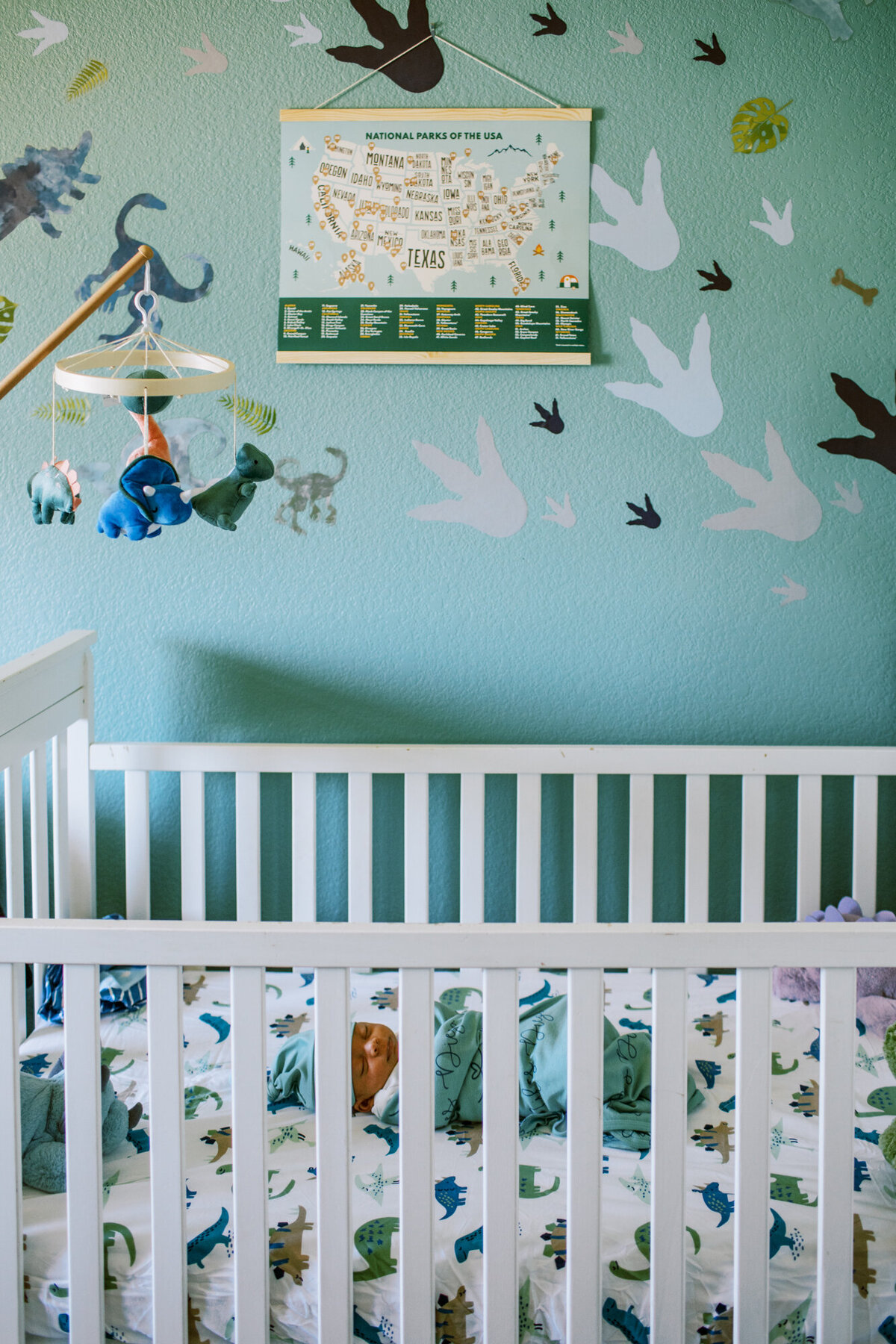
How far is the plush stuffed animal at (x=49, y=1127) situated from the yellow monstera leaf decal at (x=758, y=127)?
1.81 meters

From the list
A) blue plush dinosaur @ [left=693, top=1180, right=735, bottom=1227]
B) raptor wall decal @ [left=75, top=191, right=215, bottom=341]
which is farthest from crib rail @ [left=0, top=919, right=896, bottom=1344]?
raptor wall decal @ [left=75, top=191, right=215, bottom=341]

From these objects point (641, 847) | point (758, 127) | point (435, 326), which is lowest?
point (641, 847)

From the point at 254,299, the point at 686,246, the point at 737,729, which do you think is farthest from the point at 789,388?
the point at 254,299

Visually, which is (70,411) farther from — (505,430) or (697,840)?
(697,840)

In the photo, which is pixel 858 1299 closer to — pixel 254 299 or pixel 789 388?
pixel 789 388

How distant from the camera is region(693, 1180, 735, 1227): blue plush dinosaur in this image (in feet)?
3.84

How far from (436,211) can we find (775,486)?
0.80 meters

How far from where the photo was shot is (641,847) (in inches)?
71.5

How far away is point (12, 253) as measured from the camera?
1.91m

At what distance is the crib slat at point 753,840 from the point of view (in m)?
1.81

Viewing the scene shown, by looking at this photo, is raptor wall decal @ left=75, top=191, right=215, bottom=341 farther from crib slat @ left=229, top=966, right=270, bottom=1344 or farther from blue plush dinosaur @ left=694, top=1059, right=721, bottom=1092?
blue plush dinosaur @ left=694, top=1059, right=721, bottom=1092

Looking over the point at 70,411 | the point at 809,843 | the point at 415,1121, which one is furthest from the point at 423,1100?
the point at 70,411

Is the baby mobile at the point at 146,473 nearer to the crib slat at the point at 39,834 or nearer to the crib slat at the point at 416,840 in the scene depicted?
the crib slat at the point at 39,834

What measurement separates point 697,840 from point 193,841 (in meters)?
0.88
